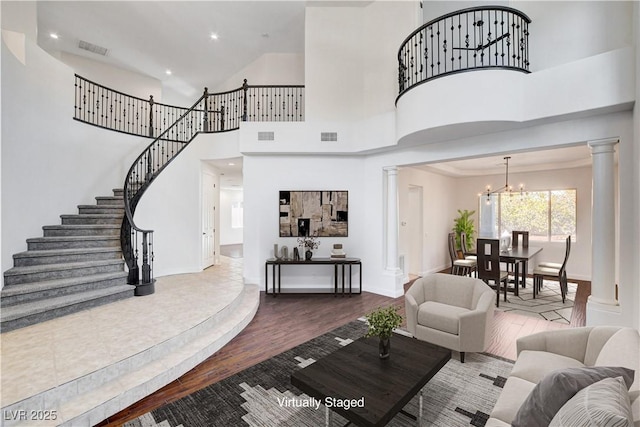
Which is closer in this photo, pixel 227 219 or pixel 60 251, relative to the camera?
pixel 60 251

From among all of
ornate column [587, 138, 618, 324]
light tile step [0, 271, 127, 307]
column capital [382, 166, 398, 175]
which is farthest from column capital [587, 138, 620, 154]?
light tile step [0, 271, 127, 307]

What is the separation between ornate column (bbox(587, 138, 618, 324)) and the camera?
11.6 ft

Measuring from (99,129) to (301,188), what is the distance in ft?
14.9

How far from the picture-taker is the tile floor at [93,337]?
2346 millimetres

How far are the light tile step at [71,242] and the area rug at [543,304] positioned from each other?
7.05 m

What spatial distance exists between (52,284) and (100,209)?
2210mm

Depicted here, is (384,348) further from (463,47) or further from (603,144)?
(463,47)

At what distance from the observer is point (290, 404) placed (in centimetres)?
245

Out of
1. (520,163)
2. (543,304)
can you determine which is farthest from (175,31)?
(543,304)

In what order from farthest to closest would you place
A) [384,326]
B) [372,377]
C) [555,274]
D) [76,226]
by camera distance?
[555,274] → [76,226] → [384,326] → [372,377]

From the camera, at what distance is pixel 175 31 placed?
6688 mm

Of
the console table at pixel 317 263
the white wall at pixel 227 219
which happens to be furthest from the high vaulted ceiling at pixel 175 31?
the white wall at pixel 227 219

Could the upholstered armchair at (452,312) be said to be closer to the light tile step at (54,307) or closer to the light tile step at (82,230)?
the light tile step at (54,307)

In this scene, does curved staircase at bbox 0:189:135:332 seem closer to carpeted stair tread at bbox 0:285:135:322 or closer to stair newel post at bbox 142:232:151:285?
carpeted stair tread at bbox 0:285:135:322
